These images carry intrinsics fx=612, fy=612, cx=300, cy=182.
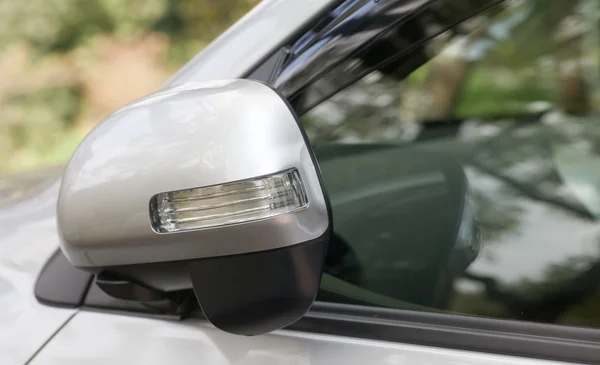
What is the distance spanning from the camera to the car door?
1015mm

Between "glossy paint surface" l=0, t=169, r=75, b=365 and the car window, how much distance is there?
1.79 feet

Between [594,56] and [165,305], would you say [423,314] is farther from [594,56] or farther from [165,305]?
[594,56]

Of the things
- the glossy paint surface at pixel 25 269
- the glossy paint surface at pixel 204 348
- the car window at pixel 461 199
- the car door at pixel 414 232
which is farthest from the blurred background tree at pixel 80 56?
the glossy paint surface at pixel 204 348

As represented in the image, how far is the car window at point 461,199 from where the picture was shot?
4.19ft

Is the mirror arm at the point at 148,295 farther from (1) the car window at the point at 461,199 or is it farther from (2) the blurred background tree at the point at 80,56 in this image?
(2) the blurred background tree at the point at 80,56

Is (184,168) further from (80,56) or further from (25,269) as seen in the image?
(80,56)

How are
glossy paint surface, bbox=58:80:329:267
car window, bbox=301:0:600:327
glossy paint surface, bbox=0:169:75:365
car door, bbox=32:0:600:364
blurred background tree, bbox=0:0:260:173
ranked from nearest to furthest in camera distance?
glossy paint surface, bbox=58:80:329:267 → car door, bbox=32:0:600:364 → glossy paint surface, bbox=0:169:75:365 → car window, bbox=301:0:600:327 → blurred background tree, bbox=0:0:260:173

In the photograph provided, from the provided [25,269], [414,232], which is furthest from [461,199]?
[25,269]

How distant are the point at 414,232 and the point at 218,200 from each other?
66cm

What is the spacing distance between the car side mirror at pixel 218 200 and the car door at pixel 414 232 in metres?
0.15

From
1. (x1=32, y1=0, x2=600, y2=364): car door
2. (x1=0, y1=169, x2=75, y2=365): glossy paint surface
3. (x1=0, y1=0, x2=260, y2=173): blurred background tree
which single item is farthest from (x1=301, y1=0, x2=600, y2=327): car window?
(x1=0, y1=0, x2=260, y2=173): blurred background tree

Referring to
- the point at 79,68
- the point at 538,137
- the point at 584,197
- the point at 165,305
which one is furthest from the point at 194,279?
the point at 79,68

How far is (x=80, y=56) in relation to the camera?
7922 mm

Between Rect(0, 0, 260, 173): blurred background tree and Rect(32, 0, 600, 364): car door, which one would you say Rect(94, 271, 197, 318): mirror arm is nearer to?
Rect(32, 0, 600, 364): car door
